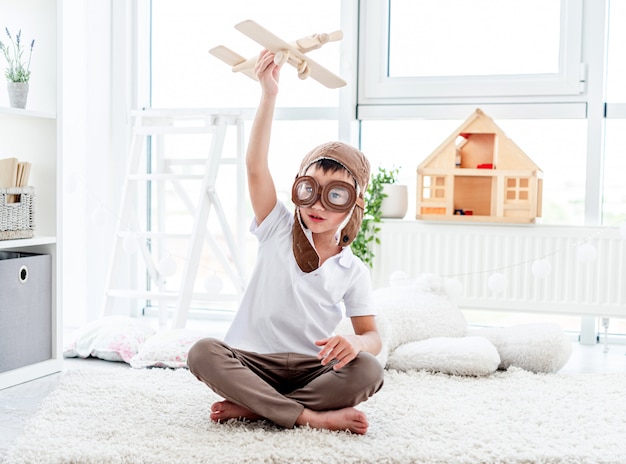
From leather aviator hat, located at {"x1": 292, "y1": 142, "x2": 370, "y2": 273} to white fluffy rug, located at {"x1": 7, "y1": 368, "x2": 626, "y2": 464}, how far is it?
39 cm

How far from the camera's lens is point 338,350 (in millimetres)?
1567

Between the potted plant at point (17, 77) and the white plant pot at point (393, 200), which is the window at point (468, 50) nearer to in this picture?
the white plant pot at point (393, 200)

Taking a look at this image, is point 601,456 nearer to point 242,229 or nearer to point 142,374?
point 142,374

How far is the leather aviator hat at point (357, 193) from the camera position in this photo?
5.71 ft

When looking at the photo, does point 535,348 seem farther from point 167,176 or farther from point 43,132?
point 43,132

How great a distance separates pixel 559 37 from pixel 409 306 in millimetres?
1321

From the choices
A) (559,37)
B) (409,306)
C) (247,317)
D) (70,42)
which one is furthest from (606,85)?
(70,42)

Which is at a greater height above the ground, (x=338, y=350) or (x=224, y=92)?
(x=224, y=92)

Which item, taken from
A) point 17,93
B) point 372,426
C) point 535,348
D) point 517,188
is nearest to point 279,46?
point 372,426

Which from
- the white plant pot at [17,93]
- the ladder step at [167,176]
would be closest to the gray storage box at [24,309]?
the white plant pot at [17,93]

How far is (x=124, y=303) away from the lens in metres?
3.48

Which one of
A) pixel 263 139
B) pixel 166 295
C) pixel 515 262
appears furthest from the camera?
pixel 515 262

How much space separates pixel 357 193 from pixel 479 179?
143 centimetres

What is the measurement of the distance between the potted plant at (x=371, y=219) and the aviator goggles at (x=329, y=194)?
4.43ft
